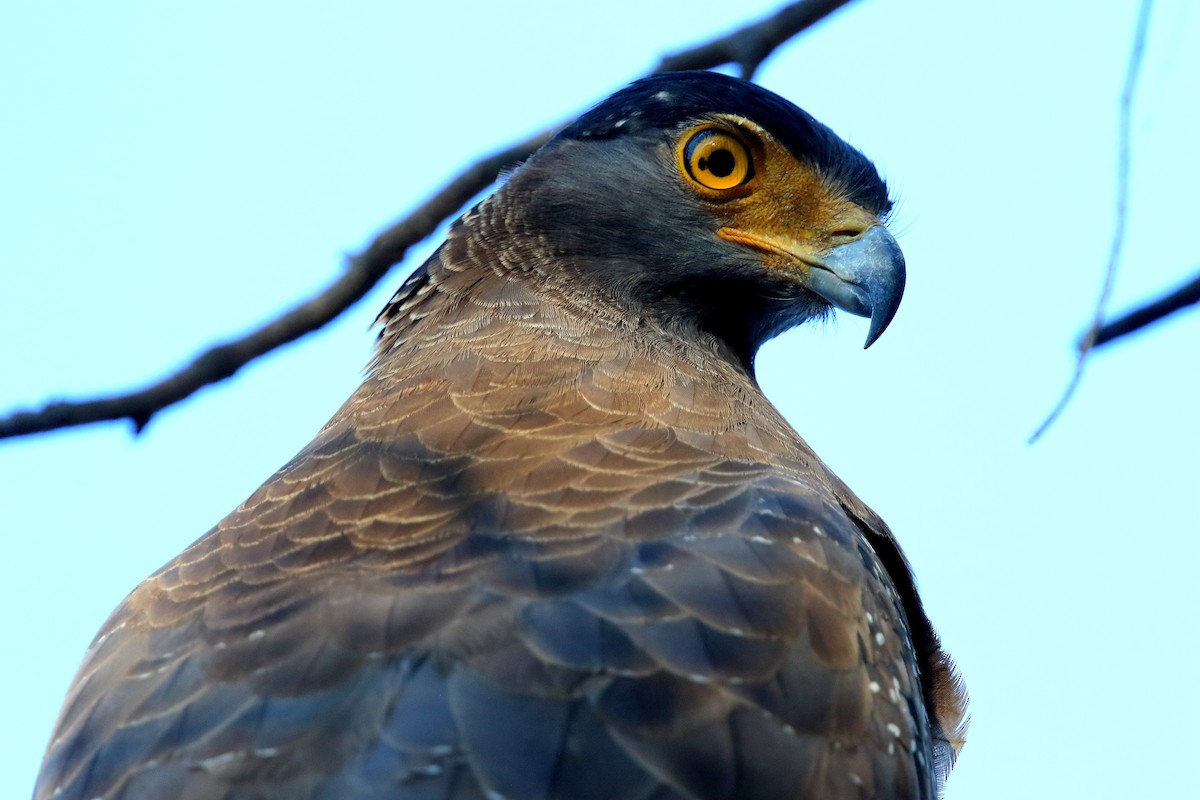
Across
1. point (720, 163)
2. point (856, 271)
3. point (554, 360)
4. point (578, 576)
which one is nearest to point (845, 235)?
point (856, 271)

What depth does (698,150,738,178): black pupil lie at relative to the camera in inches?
214

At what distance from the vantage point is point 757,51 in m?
5.65

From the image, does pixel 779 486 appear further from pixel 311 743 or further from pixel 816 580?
pixel 311 743

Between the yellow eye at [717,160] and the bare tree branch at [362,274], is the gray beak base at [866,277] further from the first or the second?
the bare tree branch at [362,274]

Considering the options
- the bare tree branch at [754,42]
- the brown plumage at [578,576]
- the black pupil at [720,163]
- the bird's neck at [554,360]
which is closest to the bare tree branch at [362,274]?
the bare tree branch at [754,42]

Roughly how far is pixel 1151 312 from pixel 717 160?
190cm

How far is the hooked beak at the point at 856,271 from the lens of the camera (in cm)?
512

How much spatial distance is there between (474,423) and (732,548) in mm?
967

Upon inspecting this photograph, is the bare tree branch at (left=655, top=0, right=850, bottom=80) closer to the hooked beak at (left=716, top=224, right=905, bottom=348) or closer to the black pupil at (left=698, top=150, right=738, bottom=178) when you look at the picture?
the black pupil at (left=698, top=150, right=738, bottom=178)

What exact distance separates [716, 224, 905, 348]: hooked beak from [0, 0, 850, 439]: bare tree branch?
75cm

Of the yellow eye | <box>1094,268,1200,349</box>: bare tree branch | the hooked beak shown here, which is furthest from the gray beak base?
<box>1094,268,1200,349</box>: bare tree branch

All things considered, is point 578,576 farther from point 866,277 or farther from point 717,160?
point 717,160

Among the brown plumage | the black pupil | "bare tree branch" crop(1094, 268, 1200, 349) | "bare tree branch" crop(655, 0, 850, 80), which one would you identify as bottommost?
the brown plumage

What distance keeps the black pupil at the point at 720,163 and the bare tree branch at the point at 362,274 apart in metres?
0.40
